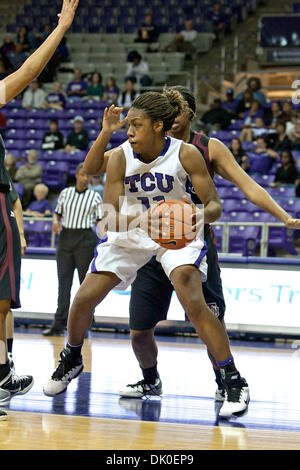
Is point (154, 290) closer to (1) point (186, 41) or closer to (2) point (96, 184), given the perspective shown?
(2) point (96, 184)

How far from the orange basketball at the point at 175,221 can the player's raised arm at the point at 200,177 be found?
186 mm

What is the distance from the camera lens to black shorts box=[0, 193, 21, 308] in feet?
14.2

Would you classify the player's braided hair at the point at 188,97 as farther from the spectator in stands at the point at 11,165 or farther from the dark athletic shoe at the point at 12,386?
the spectator in stands at the point at 11,165

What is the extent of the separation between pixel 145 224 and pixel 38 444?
4.37 ft

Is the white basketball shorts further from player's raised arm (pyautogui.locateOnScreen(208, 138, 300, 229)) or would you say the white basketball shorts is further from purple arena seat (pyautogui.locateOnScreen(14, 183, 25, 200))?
purple arena seat (pyautogui.locateOnScreen(14, 183, 25, 200))

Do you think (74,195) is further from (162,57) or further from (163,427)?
(162,57)

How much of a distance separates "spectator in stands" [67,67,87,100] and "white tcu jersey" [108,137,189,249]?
41.2 ft

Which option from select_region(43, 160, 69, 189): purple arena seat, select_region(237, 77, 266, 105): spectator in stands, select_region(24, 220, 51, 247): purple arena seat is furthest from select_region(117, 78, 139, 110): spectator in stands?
select_region(24, 220, 51, 247): purple arena seat

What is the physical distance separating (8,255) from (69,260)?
16.1 ft

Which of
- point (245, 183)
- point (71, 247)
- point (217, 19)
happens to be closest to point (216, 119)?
point (217, 19)

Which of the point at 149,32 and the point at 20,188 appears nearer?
the point at 20,188

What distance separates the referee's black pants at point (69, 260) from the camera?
30.3ft

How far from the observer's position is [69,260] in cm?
927
